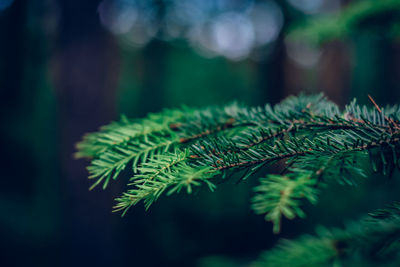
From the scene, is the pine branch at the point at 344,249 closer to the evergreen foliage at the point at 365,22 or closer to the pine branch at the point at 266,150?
the pine branch at the point at 266,150

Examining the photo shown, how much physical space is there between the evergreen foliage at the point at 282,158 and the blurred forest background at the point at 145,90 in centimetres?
111

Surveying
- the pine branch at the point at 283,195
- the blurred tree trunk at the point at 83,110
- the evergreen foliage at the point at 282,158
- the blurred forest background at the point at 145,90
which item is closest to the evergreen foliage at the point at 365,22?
the blurred forest background at the point at 145,90

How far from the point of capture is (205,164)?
1.54 ft

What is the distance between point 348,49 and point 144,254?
5.19 meters

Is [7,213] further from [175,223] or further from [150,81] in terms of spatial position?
[150,81]

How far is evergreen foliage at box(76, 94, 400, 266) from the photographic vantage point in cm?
32

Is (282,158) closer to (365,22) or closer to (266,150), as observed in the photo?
(266,150)

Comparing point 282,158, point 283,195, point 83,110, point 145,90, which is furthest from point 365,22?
point 145,90

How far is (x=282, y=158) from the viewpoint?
474mm

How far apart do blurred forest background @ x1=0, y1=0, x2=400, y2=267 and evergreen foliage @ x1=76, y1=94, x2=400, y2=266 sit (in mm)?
1110

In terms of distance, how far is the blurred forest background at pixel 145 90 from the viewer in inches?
105

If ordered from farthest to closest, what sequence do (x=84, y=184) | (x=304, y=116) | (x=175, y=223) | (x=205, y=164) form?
1. (x=175, y=223)
2. (x=84, y=184)
3. (x=304, y=116)
4. (x=205, y=164)

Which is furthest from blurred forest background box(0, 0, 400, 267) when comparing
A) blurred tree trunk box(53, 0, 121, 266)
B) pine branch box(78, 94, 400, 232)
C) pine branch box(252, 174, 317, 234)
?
pine branch box(252, 174, 317, 234)

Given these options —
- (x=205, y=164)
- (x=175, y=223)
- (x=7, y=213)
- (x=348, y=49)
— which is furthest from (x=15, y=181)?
(x=348, y=49)
